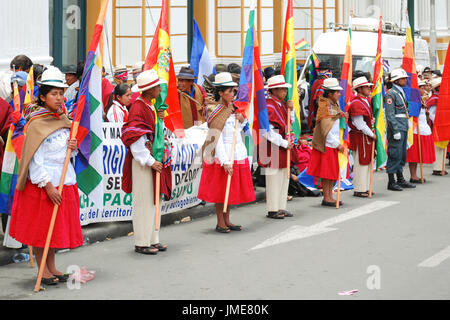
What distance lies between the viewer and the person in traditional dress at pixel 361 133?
12.5 meters

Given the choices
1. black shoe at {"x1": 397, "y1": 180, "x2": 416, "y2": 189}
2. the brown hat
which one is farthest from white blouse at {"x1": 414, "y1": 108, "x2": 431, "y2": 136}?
the brown hat

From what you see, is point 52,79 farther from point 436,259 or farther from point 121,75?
point 121,75

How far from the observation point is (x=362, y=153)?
1275cm

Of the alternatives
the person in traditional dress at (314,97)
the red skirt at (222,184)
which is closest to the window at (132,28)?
the person in traditional dress at (314,97)

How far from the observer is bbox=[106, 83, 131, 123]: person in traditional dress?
34.1ft

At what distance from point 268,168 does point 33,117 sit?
4050 mm

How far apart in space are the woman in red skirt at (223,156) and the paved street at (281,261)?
1.39 ft

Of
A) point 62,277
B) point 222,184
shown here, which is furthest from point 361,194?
point 62,277

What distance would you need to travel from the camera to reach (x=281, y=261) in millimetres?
8648

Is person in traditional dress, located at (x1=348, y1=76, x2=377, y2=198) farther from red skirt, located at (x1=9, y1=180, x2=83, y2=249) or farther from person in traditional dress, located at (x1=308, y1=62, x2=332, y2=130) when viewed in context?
red skirt, located at (x1=9, y1=180, x2=83, y2=249)

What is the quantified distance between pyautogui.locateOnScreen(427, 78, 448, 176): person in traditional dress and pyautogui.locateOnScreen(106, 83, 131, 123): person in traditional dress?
256 inches

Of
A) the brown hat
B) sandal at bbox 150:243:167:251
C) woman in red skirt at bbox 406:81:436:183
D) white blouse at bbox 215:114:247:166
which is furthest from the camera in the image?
woman in red skirt at bbox 406:81:436:183

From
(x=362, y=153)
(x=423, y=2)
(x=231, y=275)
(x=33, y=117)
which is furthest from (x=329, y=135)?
(x=423, y=2)

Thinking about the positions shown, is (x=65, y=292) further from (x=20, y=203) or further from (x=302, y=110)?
(x=302, y=110)
